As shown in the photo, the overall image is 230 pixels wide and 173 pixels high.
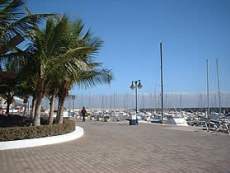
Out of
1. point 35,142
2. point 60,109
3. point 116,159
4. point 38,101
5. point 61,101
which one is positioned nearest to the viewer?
point 116,159

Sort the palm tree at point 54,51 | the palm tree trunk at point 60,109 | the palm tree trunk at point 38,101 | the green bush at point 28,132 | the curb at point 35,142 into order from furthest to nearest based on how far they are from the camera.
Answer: the palm tree trunk at point 60,109 → the palm tree trunk at point 38,101 → the palm tree at point 54,51 → the green bush at point 28,132 → the curb at point 35,142

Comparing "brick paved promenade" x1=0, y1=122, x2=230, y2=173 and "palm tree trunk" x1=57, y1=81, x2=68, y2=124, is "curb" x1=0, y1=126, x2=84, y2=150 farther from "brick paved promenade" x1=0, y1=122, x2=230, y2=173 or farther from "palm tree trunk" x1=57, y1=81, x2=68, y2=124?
"palm tree trunk" x1=57, y1=81, x2=68, y2=124

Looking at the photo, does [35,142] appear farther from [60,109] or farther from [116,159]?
[60,109]

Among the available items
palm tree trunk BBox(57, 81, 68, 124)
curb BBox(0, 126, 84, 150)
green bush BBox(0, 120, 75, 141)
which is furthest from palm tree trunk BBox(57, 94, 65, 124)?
green bush BBox(0, 120, 75, 141)

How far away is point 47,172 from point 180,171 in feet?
11.3

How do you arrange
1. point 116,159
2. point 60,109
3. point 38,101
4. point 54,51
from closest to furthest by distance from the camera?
point 116,159 → point 54,51 → point 38,101 → point 60,109

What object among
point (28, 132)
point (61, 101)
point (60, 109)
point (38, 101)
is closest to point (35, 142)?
point (28, 132)

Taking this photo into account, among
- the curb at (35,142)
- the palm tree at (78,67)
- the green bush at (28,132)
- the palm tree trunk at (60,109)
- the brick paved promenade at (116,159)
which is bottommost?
the brick paved promenade at (116,159)

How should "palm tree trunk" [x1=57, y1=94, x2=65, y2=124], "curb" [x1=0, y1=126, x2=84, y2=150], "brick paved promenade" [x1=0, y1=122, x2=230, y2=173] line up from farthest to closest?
"palm tree trunk" [x1=57, y1=94, x2=65, y2=124] → "curb" [x1=0, y1=126, x2=84, y2=150] → "brick paved promenade" [x1=0, y1=122, x2=230, y2=173]

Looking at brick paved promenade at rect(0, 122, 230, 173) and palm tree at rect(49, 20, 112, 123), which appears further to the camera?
palm tree at rect(49, 20, 112, 123)

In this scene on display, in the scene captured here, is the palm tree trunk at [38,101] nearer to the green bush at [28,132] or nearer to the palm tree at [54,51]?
the palm tree at [54,51]

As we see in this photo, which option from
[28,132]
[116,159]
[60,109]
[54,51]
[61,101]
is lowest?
[116,159]

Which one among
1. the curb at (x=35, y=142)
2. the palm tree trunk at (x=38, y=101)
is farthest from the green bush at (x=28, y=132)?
the palm tree trunk at (x=38, y=101)

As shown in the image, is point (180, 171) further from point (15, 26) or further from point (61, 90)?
point (61, 90)
